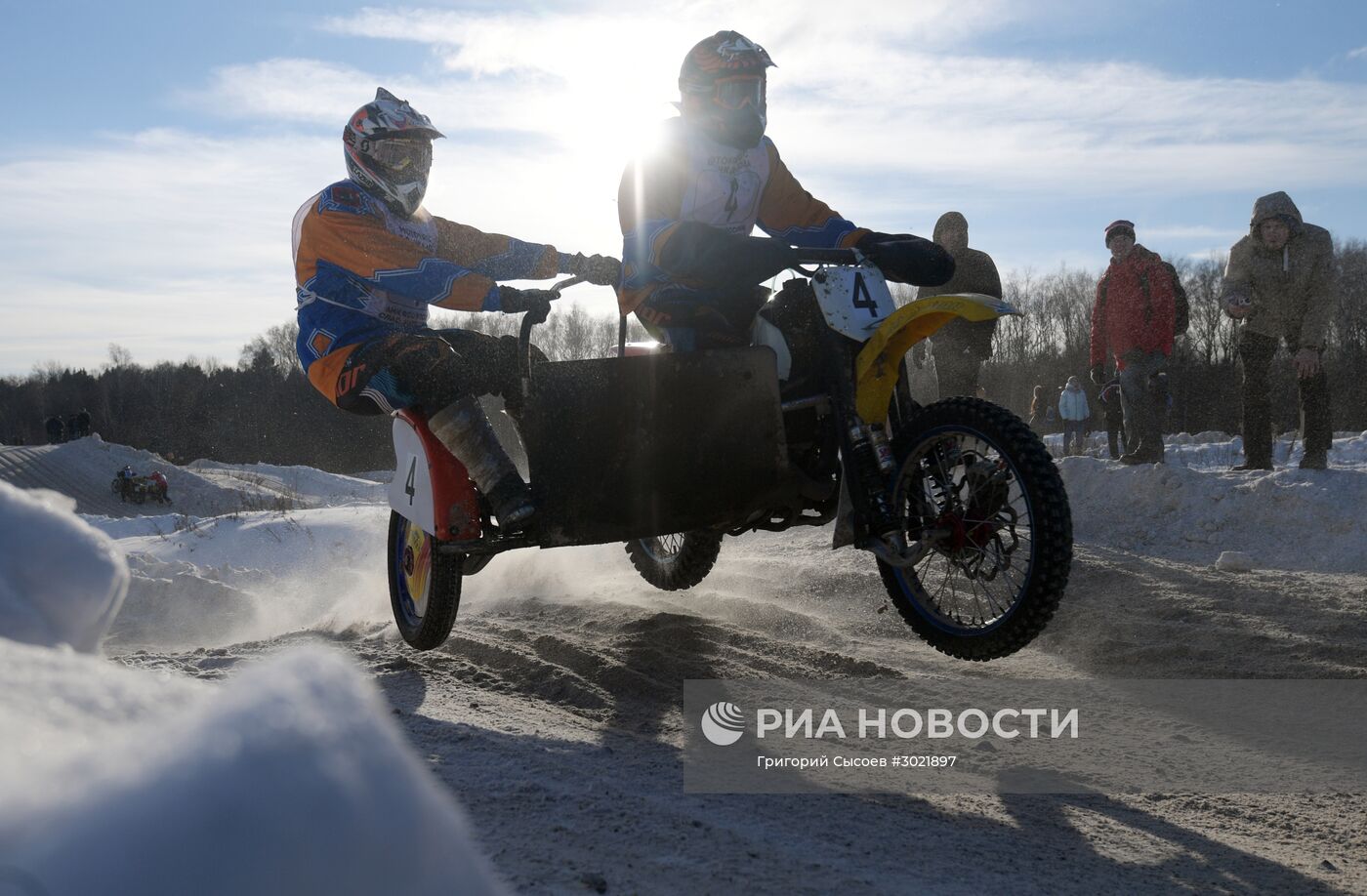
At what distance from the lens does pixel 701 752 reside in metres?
3.45

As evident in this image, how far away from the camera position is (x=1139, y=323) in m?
9.60

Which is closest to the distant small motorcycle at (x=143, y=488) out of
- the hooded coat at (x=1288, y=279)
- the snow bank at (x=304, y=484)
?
the snow bank at (x=304, y=484)

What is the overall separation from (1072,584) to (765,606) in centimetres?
184

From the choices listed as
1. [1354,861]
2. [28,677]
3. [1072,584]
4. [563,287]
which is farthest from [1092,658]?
[28,677]

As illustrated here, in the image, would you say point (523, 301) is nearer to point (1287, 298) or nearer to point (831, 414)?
point (831, 414)

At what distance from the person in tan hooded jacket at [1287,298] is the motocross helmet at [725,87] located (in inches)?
227

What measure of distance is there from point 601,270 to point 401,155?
42.3 inches

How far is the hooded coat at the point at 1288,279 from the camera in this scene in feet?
29.0

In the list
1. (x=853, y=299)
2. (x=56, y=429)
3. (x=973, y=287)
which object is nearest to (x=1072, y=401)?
(x=973, y=287)

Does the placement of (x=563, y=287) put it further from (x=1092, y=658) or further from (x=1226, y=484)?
(x=1226, y=484)

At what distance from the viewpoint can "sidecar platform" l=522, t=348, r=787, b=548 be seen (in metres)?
4.39

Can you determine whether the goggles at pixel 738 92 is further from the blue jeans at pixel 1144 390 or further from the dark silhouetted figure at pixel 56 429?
the dark silhouetted figure at pixel 56 429

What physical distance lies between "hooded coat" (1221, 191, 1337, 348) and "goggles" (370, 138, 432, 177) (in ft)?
22.3

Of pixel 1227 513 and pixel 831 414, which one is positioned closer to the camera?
pixel 831 414
